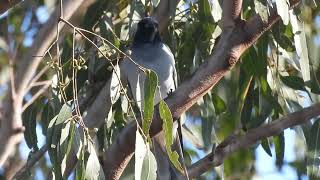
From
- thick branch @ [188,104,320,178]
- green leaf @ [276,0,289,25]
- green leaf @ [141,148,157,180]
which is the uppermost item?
green leaf @ [276,0,289,25]

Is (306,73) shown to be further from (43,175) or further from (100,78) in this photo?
(43,175)

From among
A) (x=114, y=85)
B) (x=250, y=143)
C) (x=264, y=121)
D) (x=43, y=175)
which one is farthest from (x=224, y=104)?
(x=43, y=175)

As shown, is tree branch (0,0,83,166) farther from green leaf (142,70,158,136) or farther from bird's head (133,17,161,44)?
green leaf (142,70,158,136)

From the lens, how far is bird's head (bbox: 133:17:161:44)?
291cm

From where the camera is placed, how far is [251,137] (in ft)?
7.97

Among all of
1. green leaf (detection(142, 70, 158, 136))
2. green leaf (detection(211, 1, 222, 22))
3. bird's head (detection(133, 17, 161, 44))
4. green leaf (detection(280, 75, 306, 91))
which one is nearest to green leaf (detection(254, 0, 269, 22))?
green leaf (detection(142, 70, 158, 136))

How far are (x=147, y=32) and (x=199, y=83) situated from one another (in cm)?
99

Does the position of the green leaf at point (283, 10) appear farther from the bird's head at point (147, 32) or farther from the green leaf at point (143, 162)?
the bird's head at point (147, 32)

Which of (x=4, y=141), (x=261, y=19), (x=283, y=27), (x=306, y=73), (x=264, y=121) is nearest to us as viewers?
(x=261, y=19)

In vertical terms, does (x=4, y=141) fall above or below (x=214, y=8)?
below

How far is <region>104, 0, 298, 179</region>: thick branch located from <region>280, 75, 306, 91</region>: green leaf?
0.54 meters

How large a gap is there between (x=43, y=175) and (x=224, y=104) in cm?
118

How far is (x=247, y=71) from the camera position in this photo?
8.87 feet

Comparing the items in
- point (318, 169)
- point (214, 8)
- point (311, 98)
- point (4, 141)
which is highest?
point (214, 8)
